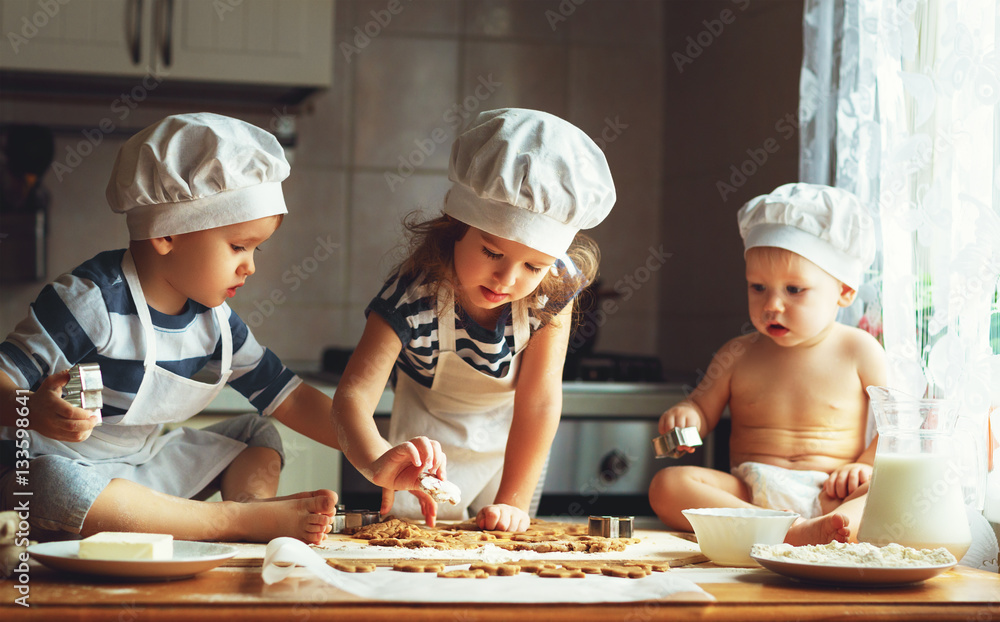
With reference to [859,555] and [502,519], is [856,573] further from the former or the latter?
[502,519]

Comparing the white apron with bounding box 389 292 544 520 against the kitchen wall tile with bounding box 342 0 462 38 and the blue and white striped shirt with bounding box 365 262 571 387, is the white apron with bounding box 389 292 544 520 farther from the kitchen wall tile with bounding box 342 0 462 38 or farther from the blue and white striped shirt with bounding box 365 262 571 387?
the kitchen wall tile with bounding box 342 0 462 38

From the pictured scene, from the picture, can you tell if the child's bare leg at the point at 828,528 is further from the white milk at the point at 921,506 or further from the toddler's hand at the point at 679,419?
the toddler's hand at the point at 679,419

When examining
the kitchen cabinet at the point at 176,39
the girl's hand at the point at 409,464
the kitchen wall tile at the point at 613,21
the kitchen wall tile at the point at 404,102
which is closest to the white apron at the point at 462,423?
the girl's hand at the point at 409,464

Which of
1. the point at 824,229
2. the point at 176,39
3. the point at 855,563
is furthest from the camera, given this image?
the point at 176,39

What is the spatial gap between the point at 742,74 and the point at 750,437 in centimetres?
103

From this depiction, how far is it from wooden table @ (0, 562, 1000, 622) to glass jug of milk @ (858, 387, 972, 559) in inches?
4.4

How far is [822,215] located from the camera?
1.22 meters

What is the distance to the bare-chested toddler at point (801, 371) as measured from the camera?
1.18 meters

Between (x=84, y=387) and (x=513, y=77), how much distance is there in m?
1.68

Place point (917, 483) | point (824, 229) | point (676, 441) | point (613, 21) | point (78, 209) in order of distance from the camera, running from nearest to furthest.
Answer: point (917, 483), point (676, 441), point (824, 229), point (78, 209), point (613, 21)

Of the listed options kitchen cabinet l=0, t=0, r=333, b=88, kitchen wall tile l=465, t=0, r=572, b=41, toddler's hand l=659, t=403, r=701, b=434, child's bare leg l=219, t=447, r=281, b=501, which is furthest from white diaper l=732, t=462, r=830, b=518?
kitchen wall tile l=465, t=0, r=572, b=41

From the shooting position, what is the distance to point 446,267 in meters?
1.14

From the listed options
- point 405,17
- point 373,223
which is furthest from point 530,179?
point 405,17

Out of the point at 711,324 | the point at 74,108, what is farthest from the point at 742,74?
the point at 74,108
